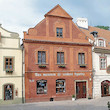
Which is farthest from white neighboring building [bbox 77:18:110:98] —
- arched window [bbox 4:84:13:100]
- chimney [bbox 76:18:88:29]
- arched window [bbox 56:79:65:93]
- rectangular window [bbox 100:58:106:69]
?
arched window [bbox 4:84:13:100]

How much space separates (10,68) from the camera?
69.1 ft

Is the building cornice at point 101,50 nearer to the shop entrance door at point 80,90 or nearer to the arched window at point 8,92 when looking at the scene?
the shop entrance door at point 80,90

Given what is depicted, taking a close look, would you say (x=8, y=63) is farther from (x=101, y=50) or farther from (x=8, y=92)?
(x=101, y=50)

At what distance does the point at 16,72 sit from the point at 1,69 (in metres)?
1.75

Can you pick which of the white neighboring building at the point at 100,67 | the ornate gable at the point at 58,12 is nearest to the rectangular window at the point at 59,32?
the ornate gable at the point at 58,12

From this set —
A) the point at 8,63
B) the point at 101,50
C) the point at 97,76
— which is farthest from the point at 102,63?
the point at 8,63

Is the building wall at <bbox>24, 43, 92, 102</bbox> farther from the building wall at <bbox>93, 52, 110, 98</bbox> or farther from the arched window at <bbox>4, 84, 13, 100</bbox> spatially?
the arched window at <bbox>4, 84, 13, 100</bbox>

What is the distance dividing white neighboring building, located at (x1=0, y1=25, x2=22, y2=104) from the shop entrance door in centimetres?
769

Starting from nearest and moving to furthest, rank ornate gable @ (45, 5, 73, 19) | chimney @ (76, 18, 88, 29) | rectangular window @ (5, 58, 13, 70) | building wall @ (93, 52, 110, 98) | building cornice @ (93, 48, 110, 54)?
1. rectangular window @ (5, 58, 13, 70)
2. ornate gable @ (45, 5, 73, 19)
3. building wall @ (93, 52, 110, 98)
4. building cornice @ (93, 48, 110, 54)
5. chimney @ (76, 18, 88, 29)

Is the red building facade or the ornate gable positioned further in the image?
the ornate gable

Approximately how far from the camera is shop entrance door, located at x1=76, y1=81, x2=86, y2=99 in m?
24.1

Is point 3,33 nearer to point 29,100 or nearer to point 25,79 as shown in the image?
point 25,79

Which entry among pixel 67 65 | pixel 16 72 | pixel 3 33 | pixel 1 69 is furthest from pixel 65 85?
pixel 3 33

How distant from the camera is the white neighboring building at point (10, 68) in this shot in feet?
67.5
